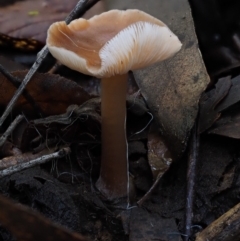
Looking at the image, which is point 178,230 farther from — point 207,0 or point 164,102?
point 207,0

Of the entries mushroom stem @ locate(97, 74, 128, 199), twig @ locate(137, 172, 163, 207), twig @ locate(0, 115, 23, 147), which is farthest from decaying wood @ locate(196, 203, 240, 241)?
twig @ locate(0, 115, 23, 147)

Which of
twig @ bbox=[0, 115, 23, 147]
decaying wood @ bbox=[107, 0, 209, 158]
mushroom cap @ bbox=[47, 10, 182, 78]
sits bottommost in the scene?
decaying wood @ bbox=[107, 0, 209, 158]

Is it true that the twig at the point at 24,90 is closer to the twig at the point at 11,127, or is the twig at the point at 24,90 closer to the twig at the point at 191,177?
the twig at the point at 11,127

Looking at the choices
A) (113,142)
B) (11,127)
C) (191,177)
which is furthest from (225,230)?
(11,127)

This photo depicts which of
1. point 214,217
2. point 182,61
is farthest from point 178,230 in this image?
point 182,61

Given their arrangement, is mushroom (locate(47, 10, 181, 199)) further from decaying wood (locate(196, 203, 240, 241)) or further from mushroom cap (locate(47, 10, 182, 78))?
decaying wood (locate(196, 203, 240, 241))

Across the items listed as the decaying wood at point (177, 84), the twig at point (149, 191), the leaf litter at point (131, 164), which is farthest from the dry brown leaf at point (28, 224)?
the decaying wood at point (177, 84)
